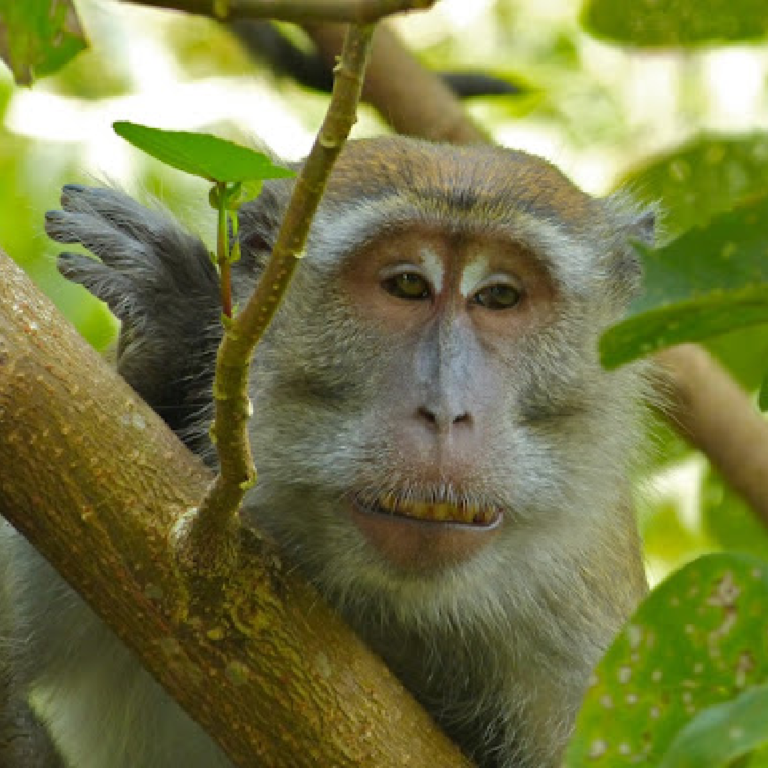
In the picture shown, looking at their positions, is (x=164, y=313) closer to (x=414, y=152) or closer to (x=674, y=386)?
(x=414, y=152)

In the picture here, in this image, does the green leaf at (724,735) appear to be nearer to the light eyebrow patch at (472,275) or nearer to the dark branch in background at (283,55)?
the light eyebrow patch at (472,275)

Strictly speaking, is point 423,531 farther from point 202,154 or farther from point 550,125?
point 550,125

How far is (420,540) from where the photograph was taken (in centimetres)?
385

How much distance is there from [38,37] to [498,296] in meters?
2.22

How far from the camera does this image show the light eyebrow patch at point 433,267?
13.9ft

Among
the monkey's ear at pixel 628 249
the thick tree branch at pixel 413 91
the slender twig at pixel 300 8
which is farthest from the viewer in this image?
the thick tree branch at pixel 413 91

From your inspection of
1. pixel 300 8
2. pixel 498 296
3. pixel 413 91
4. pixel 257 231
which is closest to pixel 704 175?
pixel 413 91

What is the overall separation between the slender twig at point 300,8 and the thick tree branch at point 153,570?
1674 mm

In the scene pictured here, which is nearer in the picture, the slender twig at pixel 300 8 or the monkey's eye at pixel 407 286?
the slender twig at pixel 300 8

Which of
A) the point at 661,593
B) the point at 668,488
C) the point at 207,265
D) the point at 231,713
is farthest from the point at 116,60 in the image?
the point at 661,593

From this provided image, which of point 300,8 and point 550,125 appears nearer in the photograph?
point 300,8

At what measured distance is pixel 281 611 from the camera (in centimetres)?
338

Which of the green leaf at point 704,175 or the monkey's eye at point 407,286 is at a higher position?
the monkey's eye at point 407,286

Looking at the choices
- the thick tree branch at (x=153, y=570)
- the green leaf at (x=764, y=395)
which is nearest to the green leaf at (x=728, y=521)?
the thick tree branch at (x=153, y=570)
